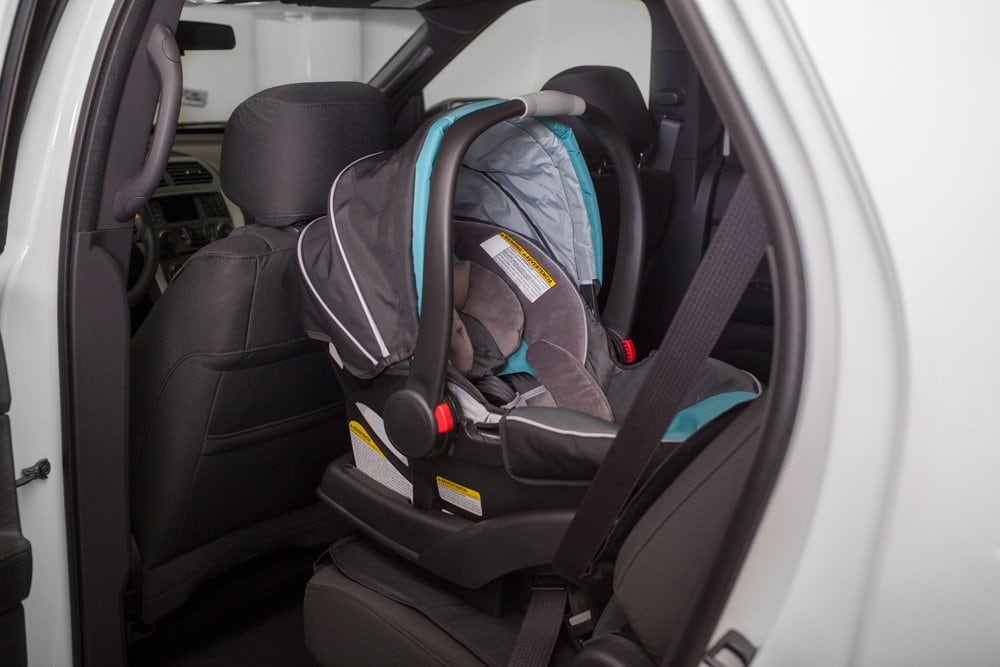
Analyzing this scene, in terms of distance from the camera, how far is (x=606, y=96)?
2.13 m

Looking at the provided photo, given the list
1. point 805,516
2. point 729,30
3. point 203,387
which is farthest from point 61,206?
point 805,516

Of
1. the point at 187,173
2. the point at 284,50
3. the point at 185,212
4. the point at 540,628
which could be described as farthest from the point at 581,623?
the point at 284,50

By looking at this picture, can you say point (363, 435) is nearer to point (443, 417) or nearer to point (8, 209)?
point (443, 417)

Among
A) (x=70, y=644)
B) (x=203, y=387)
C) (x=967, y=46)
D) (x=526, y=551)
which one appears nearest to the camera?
(x=967, y=46)

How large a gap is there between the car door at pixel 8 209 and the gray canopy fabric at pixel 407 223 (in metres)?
0.47

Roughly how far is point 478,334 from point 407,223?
0.43 m

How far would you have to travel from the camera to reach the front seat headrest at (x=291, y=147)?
62.0 inches

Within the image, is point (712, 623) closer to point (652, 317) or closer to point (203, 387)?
point (203, 387)

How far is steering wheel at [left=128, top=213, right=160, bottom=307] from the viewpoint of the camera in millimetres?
2299

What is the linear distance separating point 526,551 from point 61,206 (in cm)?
91

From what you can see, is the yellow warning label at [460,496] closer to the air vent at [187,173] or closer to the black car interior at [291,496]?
the black car interior at [291,496]

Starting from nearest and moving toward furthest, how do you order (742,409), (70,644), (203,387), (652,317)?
(742,409)
(70,644)
(203,387)
(652,317)

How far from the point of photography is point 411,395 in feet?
4.06

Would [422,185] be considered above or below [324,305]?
above
